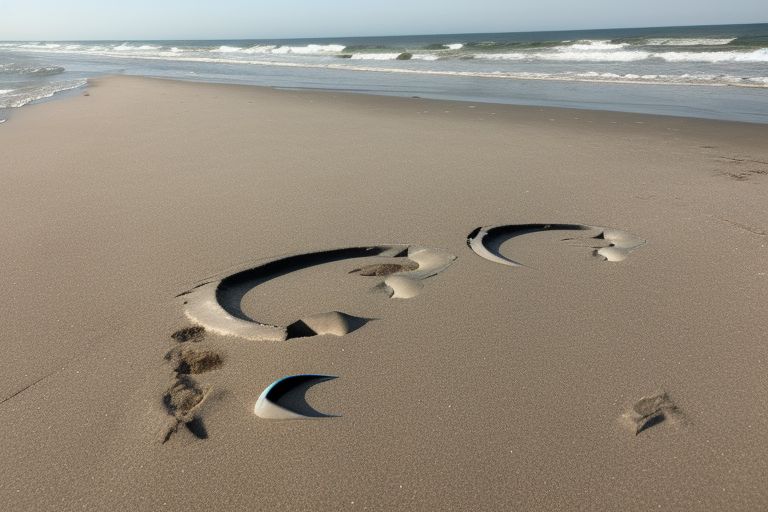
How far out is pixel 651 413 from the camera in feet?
5.04

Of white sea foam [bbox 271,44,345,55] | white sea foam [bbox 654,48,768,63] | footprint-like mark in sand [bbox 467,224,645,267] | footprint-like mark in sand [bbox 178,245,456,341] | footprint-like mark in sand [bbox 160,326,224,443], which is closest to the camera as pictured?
footprint-like mark in sand [bbox 160,326,224,443]

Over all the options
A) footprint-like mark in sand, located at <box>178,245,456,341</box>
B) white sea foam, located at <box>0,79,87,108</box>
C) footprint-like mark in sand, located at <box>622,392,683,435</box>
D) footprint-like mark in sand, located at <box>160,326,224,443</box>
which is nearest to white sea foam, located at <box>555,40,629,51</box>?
white sea foam, located at <box>0,79,87,108</box>

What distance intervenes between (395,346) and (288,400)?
1.41ft

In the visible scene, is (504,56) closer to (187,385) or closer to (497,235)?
(497,235)

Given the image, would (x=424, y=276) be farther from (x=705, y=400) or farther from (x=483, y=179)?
(x=483, y=179)

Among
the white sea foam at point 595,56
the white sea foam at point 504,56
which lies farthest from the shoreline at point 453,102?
the white sea foam at point 595,56

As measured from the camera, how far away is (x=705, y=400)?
159 centimetres

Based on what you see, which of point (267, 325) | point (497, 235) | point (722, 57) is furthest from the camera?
point (722, 57)

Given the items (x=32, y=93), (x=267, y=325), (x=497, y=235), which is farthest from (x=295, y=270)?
(x=32, y=93)

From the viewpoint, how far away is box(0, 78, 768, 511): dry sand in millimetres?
1332

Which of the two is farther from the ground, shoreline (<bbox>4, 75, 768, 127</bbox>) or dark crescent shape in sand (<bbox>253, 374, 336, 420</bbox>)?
shoreline (<bbox>4, 75, 768, 127</bbox>)

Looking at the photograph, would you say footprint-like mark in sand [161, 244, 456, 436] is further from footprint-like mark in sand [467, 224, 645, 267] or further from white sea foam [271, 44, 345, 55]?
white sea foam [271, 44, 345, 55]

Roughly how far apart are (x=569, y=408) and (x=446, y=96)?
8737 mm

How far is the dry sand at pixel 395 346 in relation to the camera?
1332 millimetres
